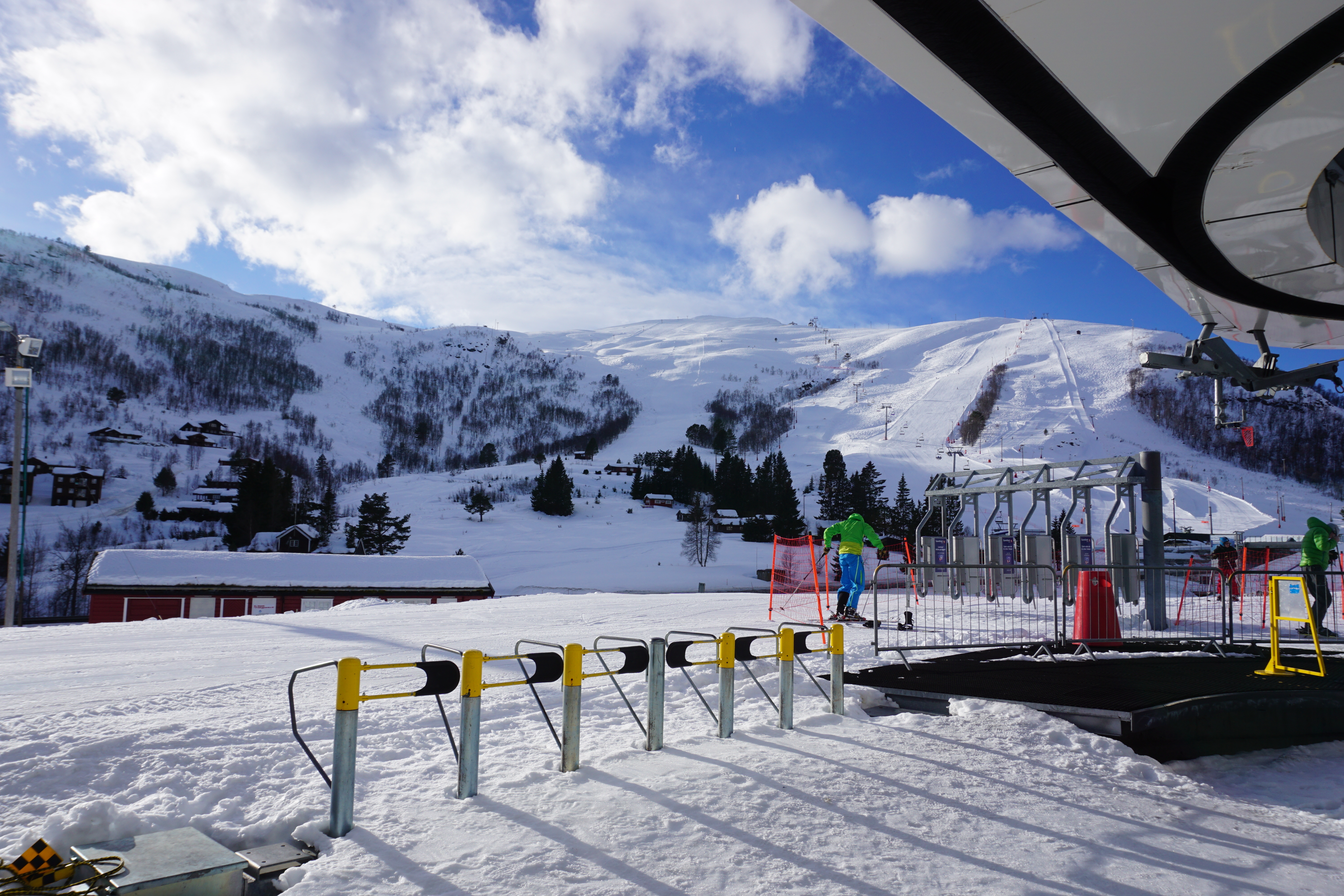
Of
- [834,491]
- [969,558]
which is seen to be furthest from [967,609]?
[834,491]

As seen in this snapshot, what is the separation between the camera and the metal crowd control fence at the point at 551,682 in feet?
14.9

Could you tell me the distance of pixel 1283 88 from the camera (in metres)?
4.43

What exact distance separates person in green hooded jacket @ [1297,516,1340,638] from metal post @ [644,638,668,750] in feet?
35.9

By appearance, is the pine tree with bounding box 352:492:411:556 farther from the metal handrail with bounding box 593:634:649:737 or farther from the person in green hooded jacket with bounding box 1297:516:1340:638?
the person in green hooded jacket with bounding box 1297:516:1340:638

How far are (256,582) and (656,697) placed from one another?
27721mm

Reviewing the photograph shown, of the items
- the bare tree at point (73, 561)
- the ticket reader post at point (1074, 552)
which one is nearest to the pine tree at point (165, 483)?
the bare tree at point (73, 561)

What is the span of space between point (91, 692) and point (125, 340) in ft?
720

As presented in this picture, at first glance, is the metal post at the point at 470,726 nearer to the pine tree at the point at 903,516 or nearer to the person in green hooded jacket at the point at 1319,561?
the person in green hooded jacket at the point at 1319,561

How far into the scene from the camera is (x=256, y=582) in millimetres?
29000

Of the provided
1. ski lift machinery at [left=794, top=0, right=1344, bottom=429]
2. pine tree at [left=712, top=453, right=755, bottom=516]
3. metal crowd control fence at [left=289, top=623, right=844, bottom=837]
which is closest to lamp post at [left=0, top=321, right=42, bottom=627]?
metal crowd control fence at [left=289, top=623, right=844, bottom=837]

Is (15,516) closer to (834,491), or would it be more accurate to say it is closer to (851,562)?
(851,562)

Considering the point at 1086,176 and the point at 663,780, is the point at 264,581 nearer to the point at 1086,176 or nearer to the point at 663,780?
the point at 663,780

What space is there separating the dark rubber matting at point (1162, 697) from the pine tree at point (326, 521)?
58.4m

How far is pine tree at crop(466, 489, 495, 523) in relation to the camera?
2970 inches
